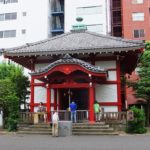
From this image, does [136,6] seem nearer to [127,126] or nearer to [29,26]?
[29,26]

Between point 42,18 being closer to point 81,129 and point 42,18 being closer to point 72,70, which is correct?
point 72,70

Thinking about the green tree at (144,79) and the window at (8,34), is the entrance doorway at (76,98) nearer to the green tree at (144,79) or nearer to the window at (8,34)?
the green tree at (144,79)

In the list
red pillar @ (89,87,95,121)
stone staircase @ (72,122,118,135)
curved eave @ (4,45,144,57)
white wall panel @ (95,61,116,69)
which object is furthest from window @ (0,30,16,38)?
stone staircase @ (72,122,118,135)

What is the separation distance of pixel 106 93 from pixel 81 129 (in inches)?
195

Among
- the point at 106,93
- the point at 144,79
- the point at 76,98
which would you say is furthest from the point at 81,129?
the point at 144,79

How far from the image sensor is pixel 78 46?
2900 cm

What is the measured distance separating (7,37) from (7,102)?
38988 mm

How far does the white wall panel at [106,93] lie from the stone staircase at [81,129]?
3.76 metres

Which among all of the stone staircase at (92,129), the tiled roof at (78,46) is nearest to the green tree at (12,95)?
the tiled roof at (78,46)

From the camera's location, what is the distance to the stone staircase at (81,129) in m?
24.4

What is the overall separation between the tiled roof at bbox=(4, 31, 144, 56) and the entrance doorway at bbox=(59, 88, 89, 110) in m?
3.52

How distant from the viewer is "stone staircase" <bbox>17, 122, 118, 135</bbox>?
24422mm

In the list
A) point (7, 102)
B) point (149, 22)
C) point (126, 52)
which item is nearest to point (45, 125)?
point (7, 102)

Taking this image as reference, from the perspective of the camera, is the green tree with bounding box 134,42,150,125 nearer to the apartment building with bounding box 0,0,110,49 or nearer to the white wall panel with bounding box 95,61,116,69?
the white wall panel with bounding box 95,61,116,69
